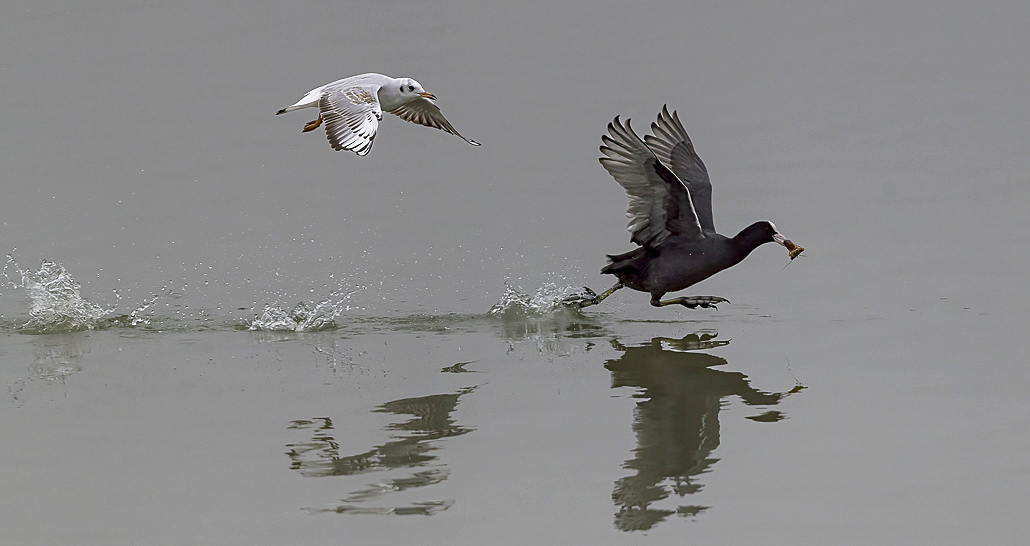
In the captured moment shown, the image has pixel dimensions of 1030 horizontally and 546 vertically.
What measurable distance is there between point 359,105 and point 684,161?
8.26 feet

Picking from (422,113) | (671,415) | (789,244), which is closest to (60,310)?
(422,113)

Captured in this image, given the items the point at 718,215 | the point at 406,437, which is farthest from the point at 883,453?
the point at 718,215

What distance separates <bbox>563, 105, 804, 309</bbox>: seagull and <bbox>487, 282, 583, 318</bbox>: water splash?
1.40 feet

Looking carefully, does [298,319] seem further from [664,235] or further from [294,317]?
[664,235]

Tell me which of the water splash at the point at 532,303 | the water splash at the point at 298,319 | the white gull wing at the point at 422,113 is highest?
the white gull wing at the point at 422,113

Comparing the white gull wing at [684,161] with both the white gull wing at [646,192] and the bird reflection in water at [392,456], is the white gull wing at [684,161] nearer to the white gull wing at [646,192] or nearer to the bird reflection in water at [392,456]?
the white gull wing at [646,192]

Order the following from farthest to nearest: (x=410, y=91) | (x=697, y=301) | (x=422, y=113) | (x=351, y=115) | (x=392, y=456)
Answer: (x=422, y=113) → (x=410, y=91) → (x=697, y=301) → (x=351, y=115) → (x=392, y=456)

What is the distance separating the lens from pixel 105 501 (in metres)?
4.40

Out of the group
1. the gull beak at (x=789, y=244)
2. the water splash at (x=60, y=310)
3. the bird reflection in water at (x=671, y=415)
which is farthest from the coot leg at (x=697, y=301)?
the water splash at (x=60, y=310)

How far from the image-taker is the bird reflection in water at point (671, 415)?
449 cm

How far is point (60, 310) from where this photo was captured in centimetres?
763

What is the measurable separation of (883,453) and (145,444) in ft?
10.4

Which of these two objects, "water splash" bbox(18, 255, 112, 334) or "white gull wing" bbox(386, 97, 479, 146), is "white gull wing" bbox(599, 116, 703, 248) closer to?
"white gull wing" bbox(386, 97, 479, 146)

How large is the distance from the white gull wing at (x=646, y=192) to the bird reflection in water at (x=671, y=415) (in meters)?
0.82
